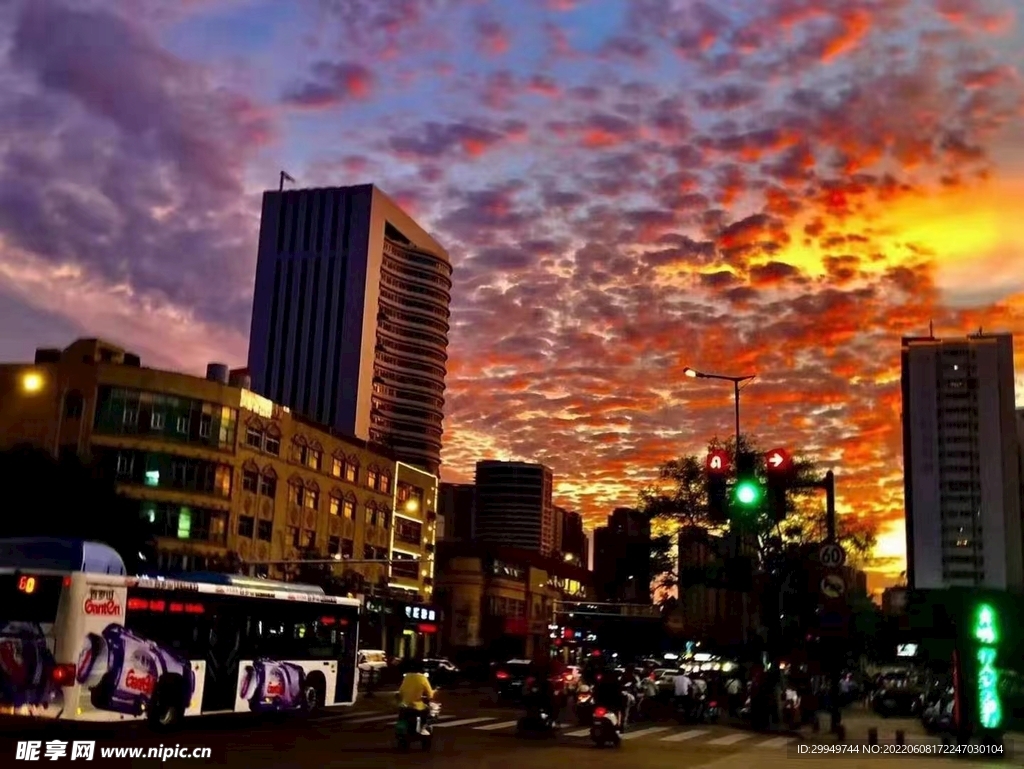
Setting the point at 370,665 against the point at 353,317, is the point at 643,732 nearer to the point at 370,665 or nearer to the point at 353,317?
the point at 370,665

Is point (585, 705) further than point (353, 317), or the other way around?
point (353, 317)

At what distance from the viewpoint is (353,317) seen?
170750 millimetres

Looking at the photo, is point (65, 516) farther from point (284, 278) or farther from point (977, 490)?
point (977, 490)

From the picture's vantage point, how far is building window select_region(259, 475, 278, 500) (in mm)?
69188

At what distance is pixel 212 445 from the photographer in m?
64.4

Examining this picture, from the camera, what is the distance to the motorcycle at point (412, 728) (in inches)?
778

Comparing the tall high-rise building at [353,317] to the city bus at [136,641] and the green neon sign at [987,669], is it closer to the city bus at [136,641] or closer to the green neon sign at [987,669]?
the city bus at [136,641]

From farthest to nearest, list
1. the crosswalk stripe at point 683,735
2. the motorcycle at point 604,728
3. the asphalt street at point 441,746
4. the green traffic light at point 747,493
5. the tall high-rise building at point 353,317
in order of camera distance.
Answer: the tall high-rise building at point 353,317 → the crosswalk stripe at point 683,735 → the motorcycle at point 604,728 → the green traffic light at point 747,493 → the asphalt street at point 441,746

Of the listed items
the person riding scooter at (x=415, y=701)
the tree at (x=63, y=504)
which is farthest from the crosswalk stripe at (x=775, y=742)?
the tree at (x=63, y=504)

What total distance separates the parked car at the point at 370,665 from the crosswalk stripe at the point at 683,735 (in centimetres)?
1846

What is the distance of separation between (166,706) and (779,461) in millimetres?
12756

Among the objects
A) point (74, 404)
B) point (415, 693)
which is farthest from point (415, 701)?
point (74, 404)

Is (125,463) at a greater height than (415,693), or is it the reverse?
(125,463)

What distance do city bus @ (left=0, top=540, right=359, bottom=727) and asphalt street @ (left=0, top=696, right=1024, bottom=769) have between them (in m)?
0.61
